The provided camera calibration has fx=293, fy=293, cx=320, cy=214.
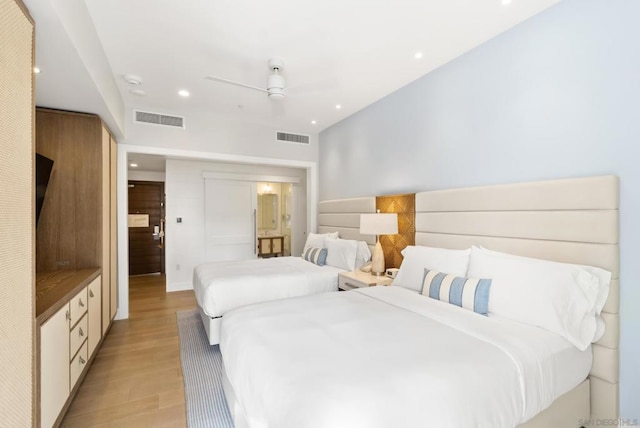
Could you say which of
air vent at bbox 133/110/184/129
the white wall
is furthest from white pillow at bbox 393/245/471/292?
the white wall

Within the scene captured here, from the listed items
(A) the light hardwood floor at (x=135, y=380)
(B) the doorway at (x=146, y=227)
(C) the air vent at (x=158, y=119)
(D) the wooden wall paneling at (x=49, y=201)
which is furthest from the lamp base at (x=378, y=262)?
(B) the doorway at (x=146, y=227)

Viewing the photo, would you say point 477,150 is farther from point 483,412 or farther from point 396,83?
point 483,412

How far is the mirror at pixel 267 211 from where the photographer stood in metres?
8.72

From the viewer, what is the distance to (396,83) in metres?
3.42

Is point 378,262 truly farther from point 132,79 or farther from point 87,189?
point 132,79

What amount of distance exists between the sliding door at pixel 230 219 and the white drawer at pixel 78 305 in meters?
3.25

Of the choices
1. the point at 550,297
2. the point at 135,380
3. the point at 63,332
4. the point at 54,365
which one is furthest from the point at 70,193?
the point at 550,297

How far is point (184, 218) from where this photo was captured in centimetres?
547

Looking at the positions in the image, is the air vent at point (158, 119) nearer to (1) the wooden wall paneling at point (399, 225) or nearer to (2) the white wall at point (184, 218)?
(2) the white wall at point (184, 218)

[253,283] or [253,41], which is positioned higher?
[253,41]

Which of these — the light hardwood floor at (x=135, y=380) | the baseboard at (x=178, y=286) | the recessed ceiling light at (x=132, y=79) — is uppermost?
the recessed ceiling light at (x=132, y=79)

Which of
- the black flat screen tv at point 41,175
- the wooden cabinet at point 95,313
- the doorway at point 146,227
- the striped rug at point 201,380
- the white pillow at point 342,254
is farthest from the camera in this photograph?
the doorway at point 146,227

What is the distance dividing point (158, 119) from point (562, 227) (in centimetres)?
478

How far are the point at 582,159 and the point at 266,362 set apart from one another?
7.93 ft
